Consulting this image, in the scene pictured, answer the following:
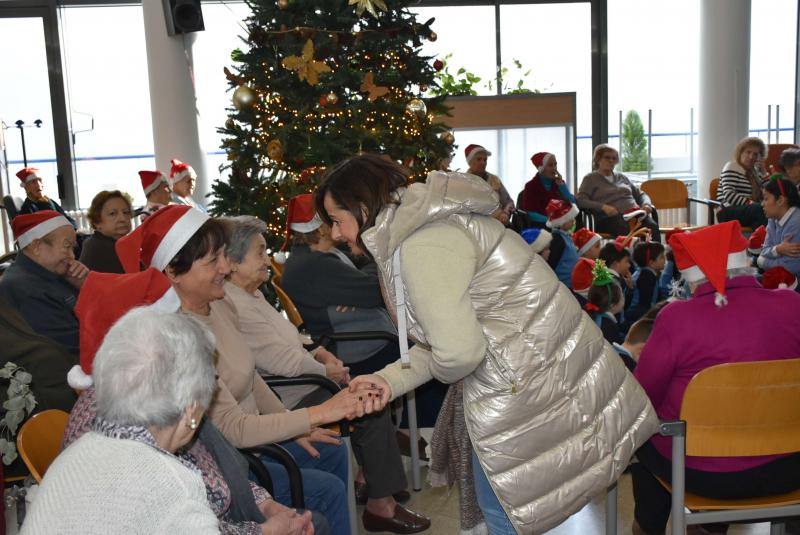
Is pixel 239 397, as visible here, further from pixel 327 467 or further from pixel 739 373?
pixel 739 373

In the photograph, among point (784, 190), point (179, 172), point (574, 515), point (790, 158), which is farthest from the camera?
point (179, 172)

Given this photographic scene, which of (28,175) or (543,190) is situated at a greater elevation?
(28,175)

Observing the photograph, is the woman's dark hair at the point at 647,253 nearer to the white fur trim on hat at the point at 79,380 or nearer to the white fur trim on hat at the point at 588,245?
the white fur trim on hat at the point at 588,245

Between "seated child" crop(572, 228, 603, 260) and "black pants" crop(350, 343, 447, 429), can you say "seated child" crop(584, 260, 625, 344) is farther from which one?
"seated child" crop(572, 228, 603, 260)

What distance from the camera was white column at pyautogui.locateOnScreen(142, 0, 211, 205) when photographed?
823cm

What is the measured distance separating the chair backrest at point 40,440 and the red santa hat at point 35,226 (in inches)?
66.4

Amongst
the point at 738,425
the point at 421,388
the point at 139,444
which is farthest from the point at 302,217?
the point at 139,444

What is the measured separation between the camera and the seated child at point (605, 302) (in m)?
3.87

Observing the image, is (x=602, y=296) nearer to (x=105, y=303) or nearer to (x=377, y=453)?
(x=377, y=453)

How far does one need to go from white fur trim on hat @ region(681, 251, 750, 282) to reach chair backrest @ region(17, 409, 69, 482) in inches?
73.9

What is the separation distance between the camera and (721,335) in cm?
239

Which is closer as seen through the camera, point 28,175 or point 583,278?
point 583,278

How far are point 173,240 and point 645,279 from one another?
3021 millimetres

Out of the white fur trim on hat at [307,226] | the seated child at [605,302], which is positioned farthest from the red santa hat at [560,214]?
the white fur trim on hat at [307,226]
